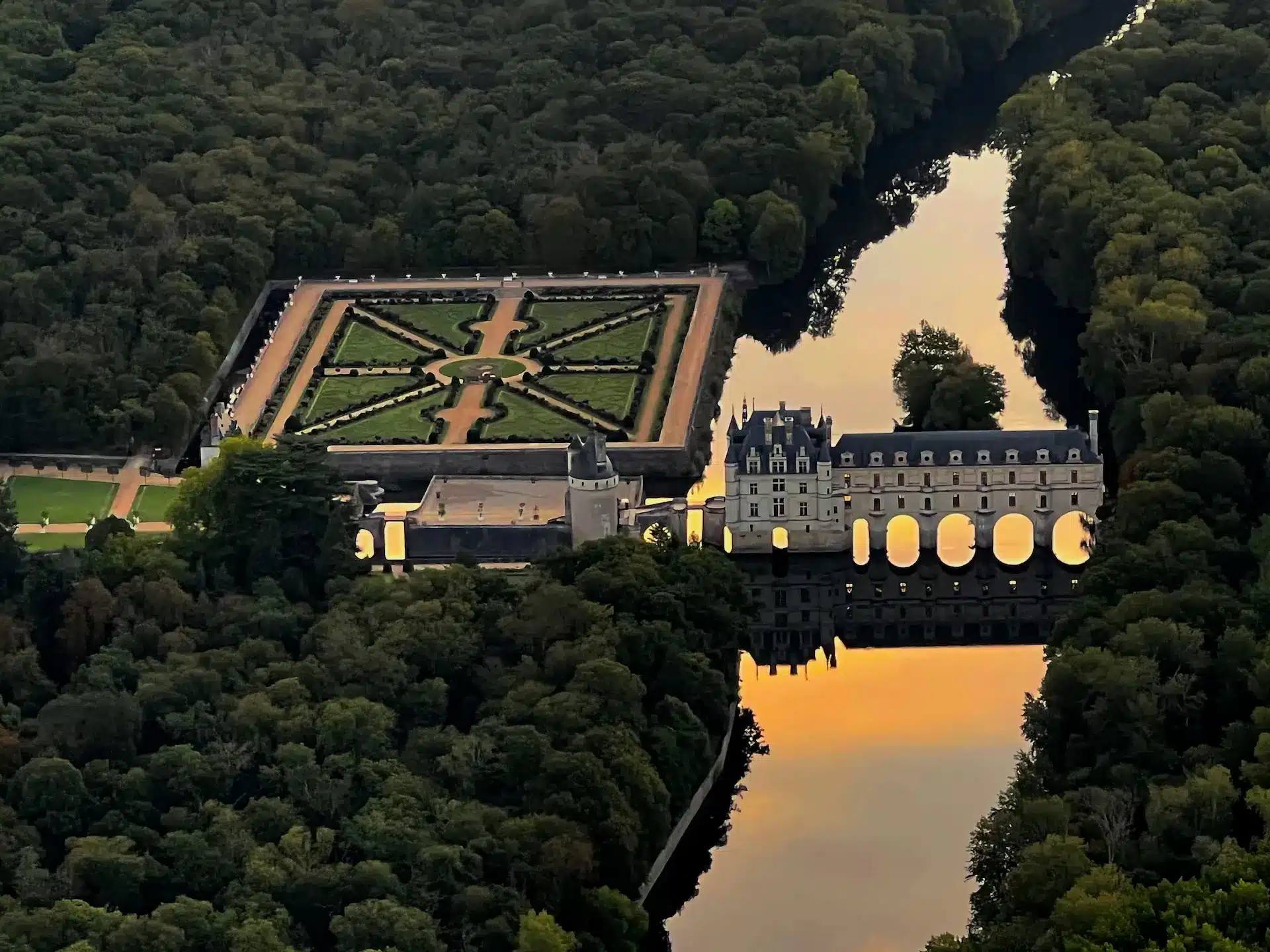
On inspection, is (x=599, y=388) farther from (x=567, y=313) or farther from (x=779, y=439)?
(x=779, y=439)

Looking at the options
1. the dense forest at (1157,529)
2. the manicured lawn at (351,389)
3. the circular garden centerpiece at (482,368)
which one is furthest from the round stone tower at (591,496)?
the circular garden centerpiece at (482,368)

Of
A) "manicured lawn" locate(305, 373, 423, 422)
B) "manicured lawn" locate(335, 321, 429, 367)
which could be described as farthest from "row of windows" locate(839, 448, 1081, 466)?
"manicured lawn" locate(335, 321, 429, 367)

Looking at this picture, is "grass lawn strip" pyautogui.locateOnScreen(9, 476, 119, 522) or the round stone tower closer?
the round stone tower

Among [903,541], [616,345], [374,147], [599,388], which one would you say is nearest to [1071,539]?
[903,541]

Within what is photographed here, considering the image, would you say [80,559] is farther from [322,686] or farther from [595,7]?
[595,7]

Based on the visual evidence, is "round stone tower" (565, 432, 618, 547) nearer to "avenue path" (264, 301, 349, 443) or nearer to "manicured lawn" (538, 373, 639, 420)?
"manicured lawn" (538, 373, 639, 420)

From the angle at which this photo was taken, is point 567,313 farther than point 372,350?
Yes
